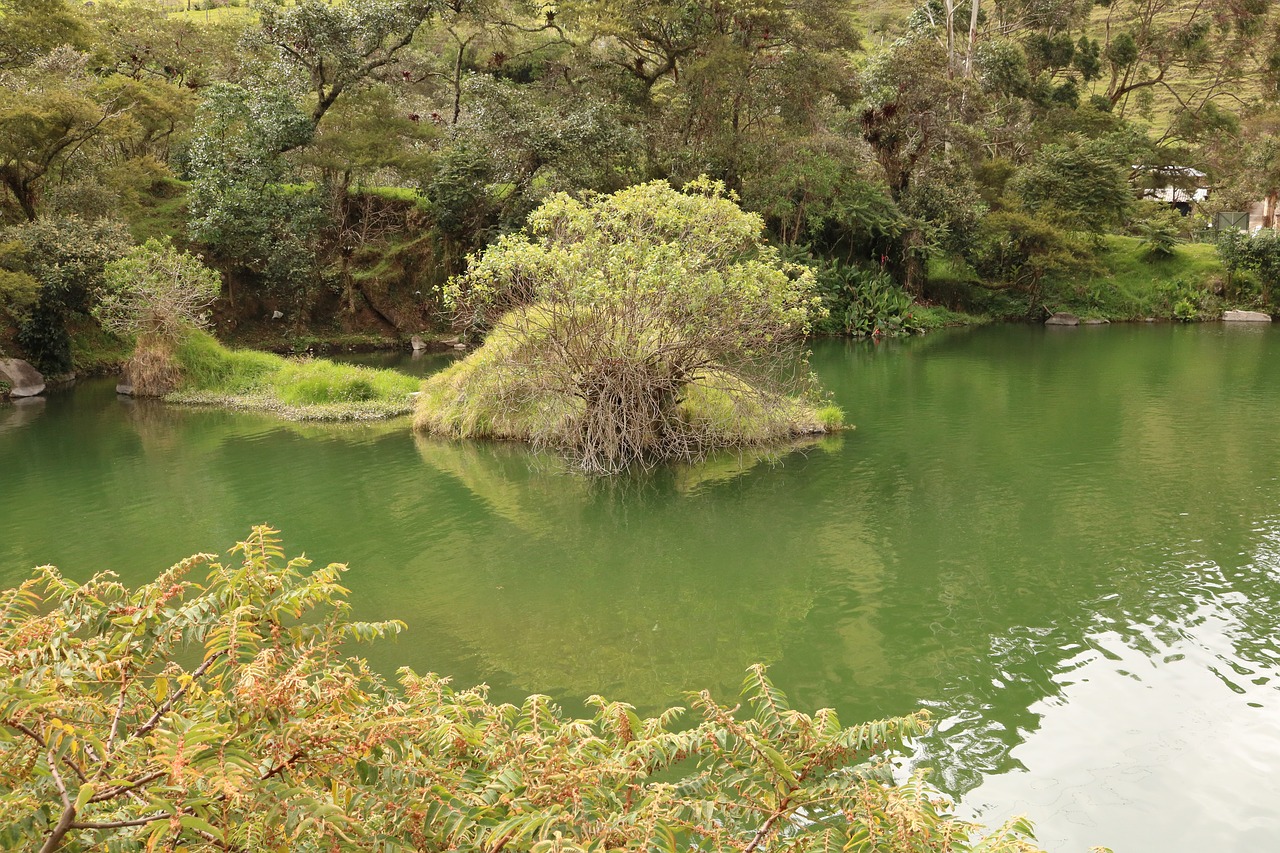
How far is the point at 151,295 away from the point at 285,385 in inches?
167

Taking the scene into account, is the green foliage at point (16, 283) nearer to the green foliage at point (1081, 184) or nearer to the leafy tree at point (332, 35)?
the leafy tree at point (332, 35)

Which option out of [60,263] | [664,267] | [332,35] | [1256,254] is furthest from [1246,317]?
[60,263]

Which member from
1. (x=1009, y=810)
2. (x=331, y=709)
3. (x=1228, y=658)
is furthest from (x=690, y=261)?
(x=331, y=709)

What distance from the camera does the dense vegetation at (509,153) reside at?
27.8m

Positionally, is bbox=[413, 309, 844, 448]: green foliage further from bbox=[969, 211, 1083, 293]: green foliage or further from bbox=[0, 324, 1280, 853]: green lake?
bbox=[969, 211, 1083, 293]: green foliage

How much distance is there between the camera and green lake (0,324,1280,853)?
269 inches

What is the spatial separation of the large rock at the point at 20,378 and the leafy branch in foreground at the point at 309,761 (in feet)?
83.7

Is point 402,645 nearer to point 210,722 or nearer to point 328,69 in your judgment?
point 210,722

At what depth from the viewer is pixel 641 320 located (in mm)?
14336

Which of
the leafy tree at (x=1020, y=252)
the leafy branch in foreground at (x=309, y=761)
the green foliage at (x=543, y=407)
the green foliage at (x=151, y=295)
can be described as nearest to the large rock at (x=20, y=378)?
the green foliage at (x=151, y=295)

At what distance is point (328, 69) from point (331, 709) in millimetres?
33553

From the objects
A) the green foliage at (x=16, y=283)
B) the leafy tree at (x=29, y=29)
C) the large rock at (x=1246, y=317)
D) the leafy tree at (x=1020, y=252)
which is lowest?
the large rock at (x=1246, y=317)

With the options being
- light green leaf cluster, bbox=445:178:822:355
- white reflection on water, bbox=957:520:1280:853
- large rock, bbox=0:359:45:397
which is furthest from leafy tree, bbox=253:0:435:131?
white reflection on water, bbox=957:520:1280:853

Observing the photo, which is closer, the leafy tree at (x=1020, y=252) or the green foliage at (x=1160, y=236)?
the leafy tree at (x=1020, y=252)
